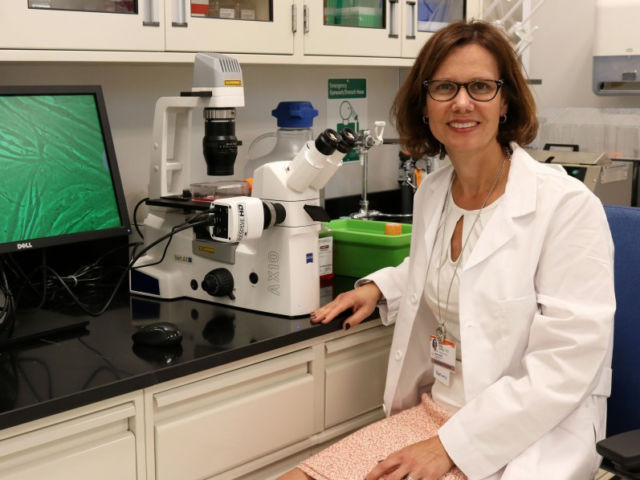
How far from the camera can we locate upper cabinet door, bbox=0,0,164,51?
161cm

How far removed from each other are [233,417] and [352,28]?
122cm

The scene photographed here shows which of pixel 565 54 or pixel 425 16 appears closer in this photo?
pixel 425 16

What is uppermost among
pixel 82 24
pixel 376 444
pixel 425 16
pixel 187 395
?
pixel 425 16

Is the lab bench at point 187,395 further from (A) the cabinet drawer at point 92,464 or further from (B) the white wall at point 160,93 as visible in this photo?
(B) the white wall at point 160,93

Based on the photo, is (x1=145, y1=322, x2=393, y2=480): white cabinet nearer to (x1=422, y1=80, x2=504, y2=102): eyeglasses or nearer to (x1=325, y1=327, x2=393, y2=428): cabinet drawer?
(x1=325, y1=327, x2=393, y2=428): cabinet drawer

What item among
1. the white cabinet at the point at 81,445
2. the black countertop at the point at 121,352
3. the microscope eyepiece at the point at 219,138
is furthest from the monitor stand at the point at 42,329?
the microscope eyepiece at the point at 219,138

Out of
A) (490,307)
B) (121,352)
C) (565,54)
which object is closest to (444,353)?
(490,307)

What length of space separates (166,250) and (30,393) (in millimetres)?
705

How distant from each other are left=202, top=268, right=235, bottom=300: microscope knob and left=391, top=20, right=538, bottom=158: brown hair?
569 millimetres

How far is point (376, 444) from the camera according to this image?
161 cm

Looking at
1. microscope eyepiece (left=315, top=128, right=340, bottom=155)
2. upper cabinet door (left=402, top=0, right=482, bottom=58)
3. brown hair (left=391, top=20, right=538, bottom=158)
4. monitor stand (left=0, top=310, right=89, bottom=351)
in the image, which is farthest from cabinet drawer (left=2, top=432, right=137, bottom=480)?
upper cabinet door (left=402, top=0, right=482, bottom=58)

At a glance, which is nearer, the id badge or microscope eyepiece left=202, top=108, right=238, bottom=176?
the id badge

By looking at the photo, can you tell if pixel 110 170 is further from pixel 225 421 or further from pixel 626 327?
pixel 626 327

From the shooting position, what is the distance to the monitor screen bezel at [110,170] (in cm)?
169
